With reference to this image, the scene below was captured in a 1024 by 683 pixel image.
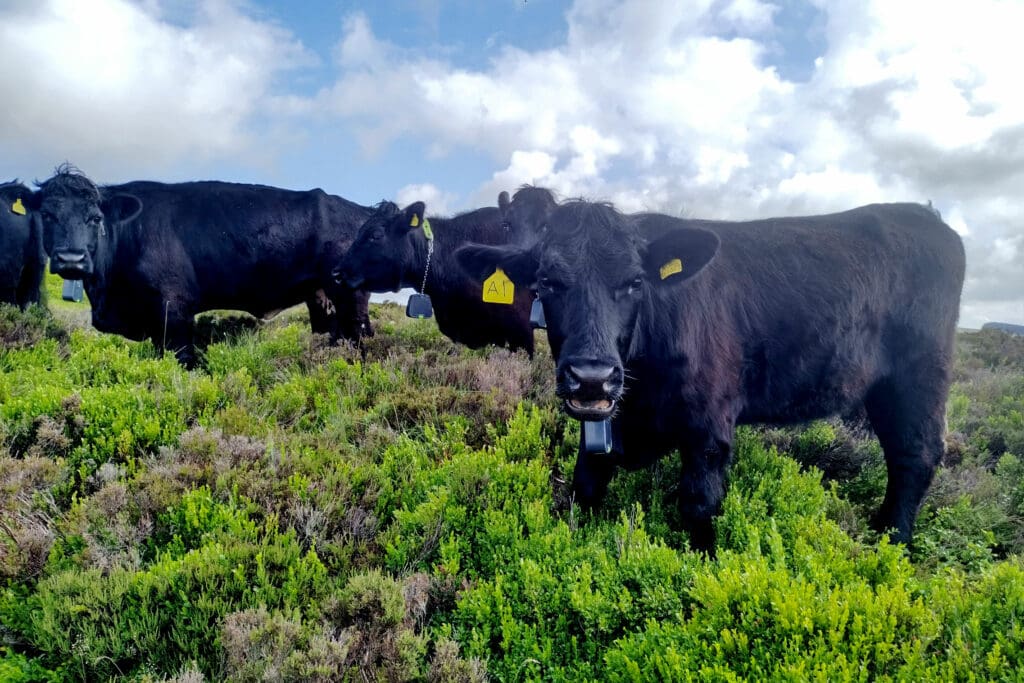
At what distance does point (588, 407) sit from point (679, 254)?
1328 mm

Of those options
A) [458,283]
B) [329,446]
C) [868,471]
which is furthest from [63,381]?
[868,471]

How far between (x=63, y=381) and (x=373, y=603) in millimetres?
5400

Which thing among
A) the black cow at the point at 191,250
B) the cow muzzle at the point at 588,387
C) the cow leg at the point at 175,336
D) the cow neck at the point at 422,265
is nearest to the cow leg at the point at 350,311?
the black cow at the point at 191,250

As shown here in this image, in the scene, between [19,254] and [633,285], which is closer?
[633,285]

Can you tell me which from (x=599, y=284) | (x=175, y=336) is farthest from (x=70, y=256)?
(x=599, y=284)

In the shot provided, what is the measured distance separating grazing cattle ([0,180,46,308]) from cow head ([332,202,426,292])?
5365mm

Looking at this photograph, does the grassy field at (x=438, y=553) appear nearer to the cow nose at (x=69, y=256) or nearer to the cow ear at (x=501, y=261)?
the cow ear at (x=501, y=261)

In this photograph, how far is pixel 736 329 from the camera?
461cm

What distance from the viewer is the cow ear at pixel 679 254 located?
13.0ft

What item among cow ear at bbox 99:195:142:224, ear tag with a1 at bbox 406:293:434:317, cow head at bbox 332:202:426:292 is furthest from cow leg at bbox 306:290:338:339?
cow ear at bbox 99:195:142:224

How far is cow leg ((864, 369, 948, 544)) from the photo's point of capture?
508 cm

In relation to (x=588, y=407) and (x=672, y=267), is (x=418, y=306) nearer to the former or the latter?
(x=672, y=267)

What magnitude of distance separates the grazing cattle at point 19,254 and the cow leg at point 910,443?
1210 cm

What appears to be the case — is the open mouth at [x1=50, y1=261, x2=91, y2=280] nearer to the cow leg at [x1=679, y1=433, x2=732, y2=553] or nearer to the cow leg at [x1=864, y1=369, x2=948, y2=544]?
the cow leg at [x1=679, y1=433, x2=732, y2=553]
